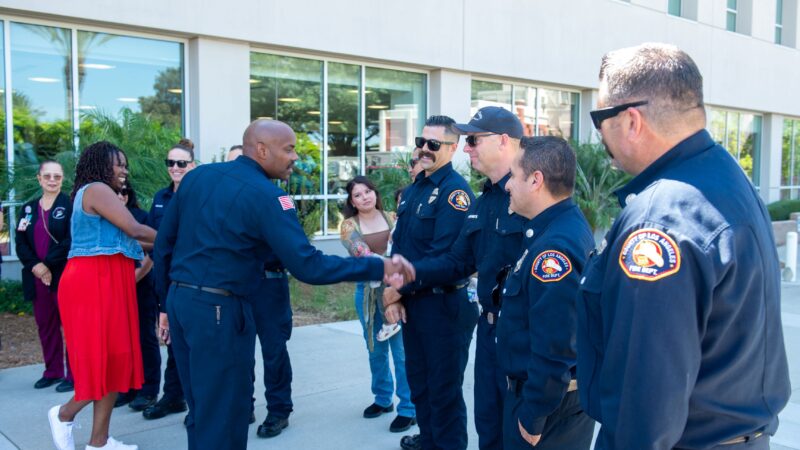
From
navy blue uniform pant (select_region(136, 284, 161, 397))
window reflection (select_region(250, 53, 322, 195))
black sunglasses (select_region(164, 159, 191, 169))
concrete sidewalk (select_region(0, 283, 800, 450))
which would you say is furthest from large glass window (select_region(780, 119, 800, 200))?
navy blue uniform pant (select_region(136, 284, 161, 397))

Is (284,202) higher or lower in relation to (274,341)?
higher

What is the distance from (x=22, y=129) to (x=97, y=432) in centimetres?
580

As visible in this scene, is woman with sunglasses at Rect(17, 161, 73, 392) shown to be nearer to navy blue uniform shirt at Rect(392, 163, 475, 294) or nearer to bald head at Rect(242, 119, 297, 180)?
bald head at Rect(242, 119, 297, 180)

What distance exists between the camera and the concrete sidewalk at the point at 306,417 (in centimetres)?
461

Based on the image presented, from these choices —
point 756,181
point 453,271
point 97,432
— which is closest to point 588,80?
point 756,181

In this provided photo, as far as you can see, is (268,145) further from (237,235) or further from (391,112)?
(391,112)

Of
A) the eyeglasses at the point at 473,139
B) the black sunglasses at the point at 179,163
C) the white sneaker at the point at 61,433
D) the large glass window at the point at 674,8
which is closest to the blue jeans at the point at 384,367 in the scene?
the eyeglasses at the point at 473,139

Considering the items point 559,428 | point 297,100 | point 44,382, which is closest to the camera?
point 559,428

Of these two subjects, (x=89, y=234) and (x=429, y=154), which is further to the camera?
(x=429, y=154)

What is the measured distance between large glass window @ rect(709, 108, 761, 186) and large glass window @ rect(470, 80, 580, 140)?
19.3 ft

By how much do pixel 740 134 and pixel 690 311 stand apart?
21326 millimetres

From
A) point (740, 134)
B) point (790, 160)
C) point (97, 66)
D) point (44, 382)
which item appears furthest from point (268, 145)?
point (790, 160)

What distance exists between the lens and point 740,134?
20312mm

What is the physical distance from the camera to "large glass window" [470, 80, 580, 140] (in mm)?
13867
